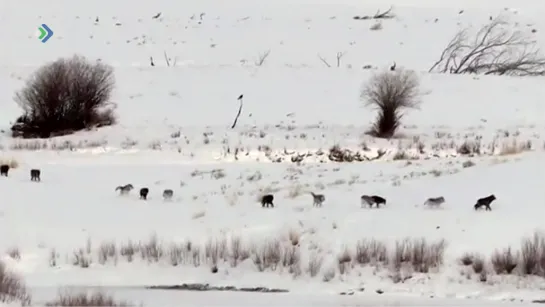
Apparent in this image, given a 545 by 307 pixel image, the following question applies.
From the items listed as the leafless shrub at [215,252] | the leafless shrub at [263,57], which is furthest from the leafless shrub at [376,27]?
the leafless shrub at [215,252]

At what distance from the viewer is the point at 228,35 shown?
50.0 meters

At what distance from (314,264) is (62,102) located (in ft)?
66.3

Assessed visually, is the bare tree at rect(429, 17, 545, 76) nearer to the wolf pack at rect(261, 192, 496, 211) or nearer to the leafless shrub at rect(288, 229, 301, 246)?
the wolf pack at rect(261, 192, 496, 211)

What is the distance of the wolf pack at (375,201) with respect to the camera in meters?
12.2

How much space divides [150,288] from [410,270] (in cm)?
325

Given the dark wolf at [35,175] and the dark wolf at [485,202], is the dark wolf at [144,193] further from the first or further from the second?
the dark wolf at [485,202]

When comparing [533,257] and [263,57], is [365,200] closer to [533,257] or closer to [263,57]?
[533,257]

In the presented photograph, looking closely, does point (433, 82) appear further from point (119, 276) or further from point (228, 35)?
point (119, 276)

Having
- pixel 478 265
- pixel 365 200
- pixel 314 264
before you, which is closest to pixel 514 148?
pixel 365 200

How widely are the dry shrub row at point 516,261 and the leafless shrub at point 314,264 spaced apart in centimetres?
→ 183

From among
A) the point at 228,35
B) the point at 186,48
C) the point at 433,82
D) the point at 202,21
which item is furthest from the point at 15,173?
the point at 202,21

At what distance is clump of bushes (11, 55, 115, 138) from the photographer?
2764 centimetres

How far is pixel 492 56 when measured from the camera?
4072 cm

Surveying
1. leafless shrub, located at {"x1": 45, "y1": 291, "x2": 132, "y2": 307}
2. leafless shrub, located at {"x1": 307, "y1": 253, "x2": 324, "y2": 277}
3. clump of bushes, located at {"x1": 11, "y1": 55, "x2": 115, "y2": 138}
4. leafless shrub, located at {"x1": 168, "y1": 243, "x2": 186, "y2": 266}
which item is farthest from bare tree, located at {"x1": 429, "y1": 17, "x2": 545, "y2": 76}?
leafless shrub, located at {"x1": 45, "y1": 291, "x2": 132, "y2": 307}
